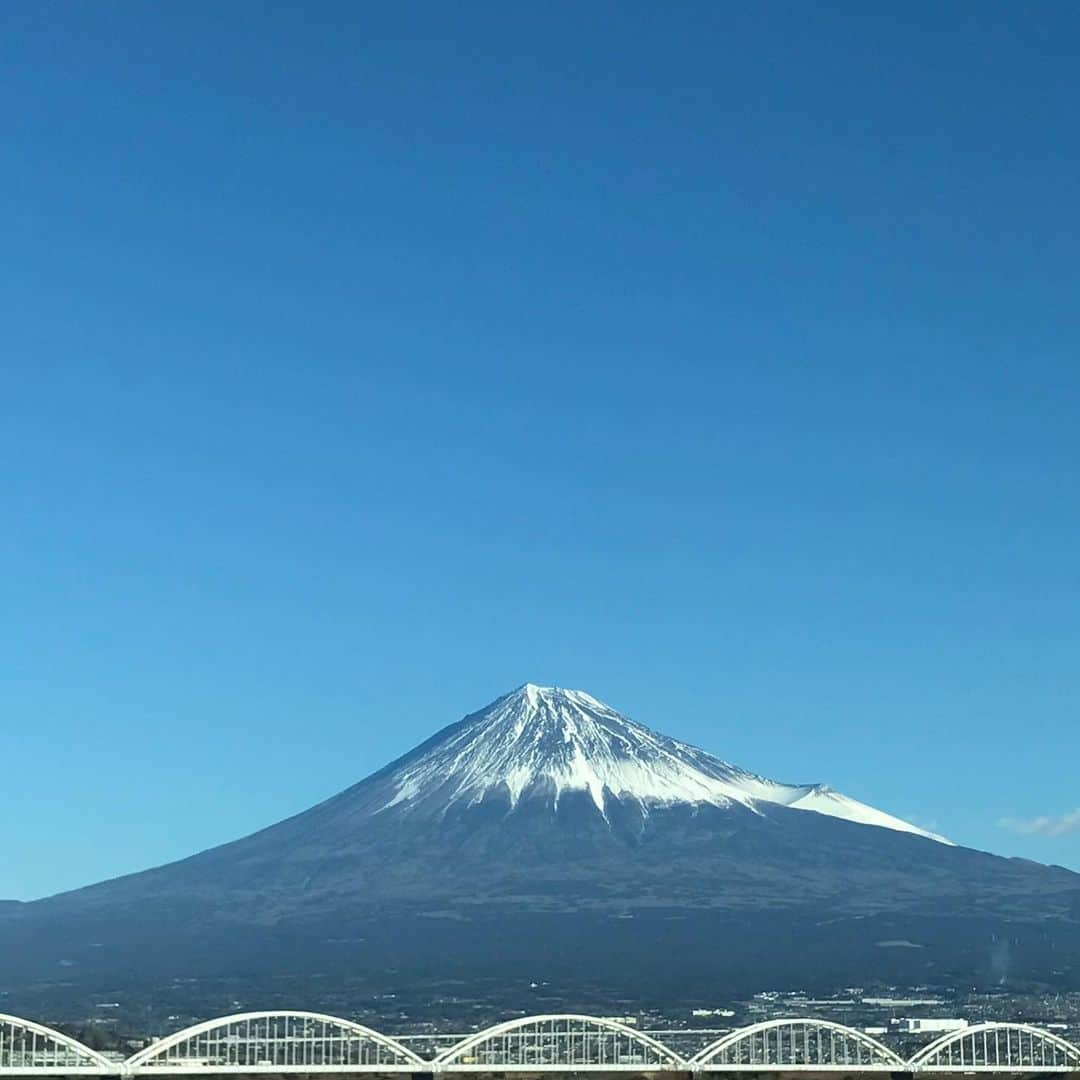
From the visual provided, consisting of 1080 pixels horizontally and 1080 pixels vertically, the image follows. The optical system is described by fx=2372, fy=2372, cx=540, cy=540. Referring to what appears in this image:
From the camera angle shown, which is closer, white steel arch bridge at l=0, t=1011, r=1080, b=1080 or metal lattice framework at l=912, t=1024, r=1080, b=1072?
white steel arch bridge at l=0, t=1011, r=1080, b=1080

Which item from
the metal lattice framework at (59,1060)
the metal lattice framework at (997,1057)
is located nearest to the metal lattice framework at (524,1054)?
the metal lattice framework at (997,1057)

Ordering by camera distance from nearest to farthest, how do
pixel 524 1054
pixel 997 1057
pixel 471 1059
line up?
pixel 524 1054 → pixel 471 1059 → pixel 997 1057

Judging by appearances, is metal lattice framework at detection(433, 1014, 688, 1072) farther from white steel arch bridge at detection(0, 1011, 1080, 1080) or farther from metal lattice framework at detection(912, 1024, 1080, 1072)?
metal lattice framework at detection(912, 1024, 1080, 1072)

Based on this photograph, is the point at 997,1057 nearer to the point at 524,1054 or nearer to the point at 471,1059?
the point at 524,1054

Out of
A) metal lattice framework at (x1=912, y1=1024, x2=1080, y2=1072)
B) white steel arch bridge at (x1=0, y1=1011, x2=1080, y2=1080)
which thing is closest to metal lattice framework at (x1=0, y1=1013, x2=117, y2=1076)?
white steel arch bridge at (x1=0, y1=1011, x2=1080, y2=1080)

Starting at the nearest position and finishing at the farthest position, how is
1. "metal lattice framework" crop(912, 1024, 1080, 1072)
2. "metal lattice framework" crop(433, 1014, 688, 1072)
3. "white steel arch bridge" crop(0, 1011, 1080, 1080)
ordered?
"white steel arch bridge" crop(0, 1011, 1080, 1080)
"metal lattice framework" crop(433, 1014, 688, 1072)
"metal lattice framework" crop(912, 1024, 1080, 1072)

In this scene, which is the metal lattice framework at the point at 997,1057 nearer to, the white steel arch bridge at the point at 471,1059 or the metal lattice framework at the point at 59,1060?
the white steel arch bridge at the point at 471,1059

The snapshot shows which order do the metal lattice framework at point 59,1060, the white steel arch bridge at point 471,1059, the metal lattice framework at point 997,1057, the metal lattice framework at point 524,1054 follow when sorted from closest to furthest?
the metal lattice framework at point 59,1060 < the white steel arch bridge at point 471,1059 < the metal lattice framework at point 524,1054 < the metal lattice framework at point 997,1057

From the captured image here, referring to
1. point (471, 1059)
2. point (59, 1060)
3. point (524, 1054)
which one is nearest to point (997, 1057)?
point (524, 1054)

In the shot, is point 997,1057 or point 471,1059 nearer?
point 471,1059

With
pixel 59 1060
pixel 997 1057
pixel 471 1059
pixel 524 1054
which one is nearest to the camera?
pixel 59 1060

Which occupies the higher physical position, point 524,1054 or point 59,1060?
point 524,1054

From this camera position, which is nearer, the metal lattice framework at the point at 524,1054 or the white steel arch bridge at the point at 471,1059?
the white steel arch bridge at the point at 471,1059

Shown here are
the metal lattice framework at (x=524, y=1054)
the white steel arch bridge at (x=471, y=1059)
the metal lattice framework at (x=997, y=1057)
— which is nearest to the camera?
the white steel arch bridge at (x=471, y=1059)
